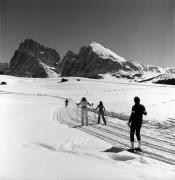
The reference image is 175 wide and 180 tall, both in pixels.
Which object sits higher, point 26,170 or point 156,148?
point 26,170

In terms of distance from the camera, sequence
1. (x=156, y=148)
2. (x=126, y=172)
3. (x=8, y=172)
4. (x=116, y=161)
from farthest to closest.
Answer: (x=156, y=148), (x=116, y=161), (x=126, y=172), (x=8, y=172)

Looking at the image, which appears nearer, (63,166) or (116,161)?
(63,166)

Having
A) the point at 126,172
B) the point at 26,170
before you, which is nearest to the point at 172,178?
the point at 126,172

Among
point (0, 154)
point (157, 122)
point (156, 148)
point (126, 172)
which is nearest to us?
point (126, 172)

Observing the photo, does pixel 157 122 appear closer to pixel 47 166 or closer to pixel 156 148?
pixel 156 148

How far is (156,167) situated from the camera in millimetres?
7375

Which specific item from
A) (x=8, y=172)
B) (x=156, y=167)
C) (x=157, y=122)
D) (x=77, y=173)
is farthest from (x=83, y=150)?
(x=157, y=122)

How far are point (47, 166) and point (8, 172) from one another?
1015 millimetres

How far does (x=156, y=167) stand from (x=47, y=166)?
3.15 meters

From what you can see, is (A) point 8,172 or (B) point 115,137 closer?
(A) point 8,172

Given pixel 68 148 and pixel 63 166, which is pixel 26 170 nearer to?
pixel 63 166

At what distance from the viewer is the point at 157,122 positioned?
17734 millimetres

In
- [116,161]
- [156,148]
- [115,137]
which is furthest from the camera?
[115,137]

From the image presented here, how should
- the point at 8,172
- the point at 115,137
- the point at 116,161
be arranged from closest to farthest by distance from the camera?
the point at 8,172, the point at 116,161, the point at 115,137
